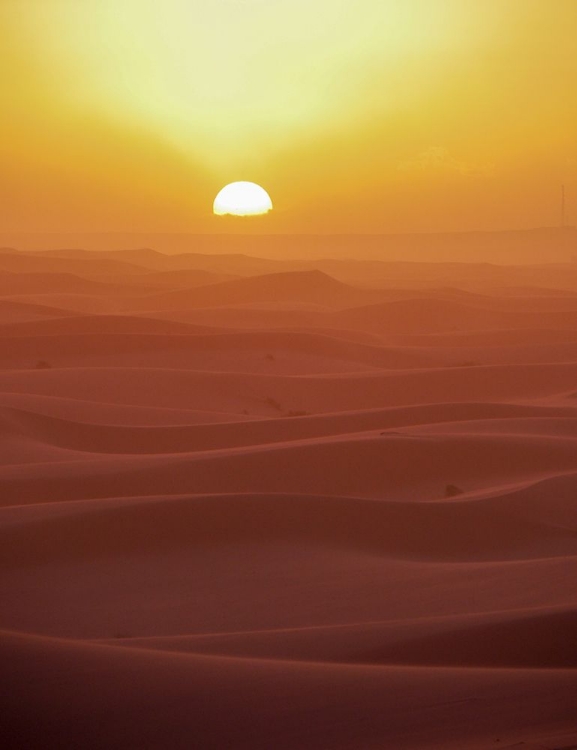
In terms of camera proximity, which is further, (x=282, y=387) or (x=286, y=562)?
(x=282, y=387)

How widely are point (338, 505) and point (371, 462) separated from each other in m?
1.25

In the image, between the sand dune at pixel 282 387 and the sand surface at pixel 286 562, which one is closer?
the sand surface at pixel 286 562

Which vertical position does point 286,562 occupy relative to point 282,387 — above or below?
below

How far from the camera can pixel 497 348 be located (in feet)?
44.3

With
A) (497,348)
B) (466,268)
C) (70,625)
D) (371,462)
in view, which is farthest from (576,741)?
(466,268)

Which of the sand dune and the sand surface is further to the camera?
the sand dune

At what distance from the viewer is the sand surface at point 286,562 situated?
2.33 metres

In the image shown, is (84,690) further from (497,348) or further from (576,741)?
(497,348)

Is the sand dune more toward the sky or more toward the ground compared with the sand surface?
more toward the sky

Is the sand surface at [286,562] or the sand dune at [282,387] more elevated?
the sand dune at [282,387]

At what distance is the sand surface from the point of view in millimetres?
2326

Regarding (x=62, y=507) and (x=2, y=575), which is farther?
(x=62, y=507)

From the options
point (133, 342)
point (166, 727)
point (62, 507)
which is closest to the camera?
point (166, 727)

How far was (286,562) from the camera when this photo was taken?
3992mm
